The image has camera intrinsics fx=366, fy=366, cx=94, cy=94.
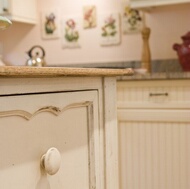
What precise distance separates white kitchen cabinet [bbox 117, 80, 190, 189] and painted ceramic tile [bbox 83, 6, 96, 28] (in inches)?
34.4

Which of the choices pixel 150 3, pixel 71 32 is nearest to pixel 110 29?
pixel 71 32

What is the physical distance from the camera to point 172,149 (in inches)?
74.3

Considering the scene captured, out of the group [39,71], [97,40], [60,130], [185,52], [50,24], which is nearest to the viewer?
[39,71]

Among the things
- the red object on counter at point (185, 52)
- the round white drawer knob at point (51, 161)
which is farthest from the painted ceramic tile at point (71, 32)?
the round white drawer knob at point (51, 161)

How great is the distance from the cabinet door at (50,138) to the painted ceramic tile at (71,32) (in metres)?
1.92

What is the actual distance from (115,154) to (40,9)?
2.14m

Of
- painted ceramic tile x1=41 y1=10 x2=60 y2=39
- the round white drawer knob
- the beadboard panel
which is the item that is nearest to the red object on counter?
the beadboard panel

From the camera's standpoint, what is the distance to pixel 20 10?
2.70 meters

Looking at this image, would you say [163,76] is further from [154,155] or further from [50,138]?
[50,138]

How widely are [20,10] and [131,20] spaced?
823 mm

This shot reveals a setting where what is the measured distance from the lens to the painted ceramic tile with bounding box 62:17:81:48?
2742mm

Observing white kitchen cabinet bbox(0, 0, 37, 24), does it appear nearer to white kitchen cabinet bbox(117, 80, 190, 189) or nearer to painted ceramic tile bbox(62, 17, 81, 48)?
painted ceramic tile bbox(62, 17, 81, 48)

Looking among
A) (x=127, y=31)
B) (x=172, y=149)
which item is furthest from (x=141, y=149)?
(x=127, y=31)

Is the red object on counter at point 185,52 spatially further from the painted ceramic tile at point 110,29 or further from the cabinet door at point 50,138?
the cabinet door at point 50,138
